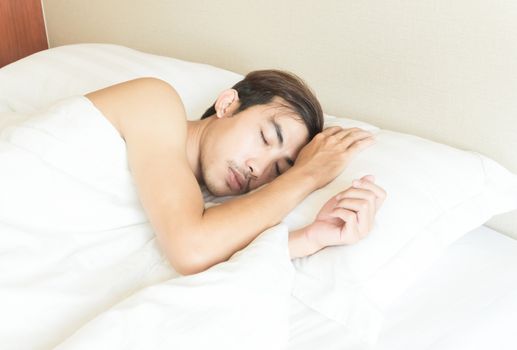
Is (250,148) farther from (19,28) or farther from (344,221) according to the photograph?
(19,28)

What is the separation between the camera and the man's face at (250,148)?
1.16 metres

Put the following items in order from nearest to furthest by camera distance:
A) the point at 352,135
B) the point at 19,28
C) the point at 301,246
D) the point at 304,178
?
the point at 301,246, the point at 304,178, the point at 352,135, the point at 19,28

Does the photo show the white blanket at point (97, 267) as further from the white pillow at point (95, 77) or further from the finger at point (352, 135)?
the white pillow at point (95, 77)

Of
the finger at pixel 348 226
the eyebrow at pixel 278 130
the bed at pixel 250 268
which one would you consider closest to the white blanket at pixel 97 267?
the bed at pixel 250 268

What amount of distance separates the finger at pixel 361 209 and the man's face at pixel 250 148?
9.9 inches

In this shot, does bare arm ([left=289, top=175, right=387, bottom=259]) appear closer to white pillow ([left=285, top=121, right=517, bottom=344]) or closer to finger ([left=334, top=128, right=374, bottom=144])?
white pillow ([left=285, top=121, right=517, bottom=344])

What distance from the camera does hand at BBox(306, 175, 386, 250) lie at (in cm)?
96

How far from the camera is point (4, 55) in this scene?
8.35 ft

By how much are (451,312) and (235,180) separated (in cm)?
49

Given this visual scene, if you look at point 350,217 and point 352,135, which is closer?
point 350,217

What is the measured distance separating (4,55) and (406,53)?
198 centimetres

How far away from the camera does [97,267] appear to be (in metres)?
1.03

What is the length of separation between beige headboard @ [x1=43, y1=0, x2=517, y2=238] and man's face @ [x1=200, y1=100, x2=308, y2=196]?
29 cm

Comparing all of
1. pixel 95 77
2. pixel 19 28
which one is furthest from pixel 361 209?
pixel 19 28
